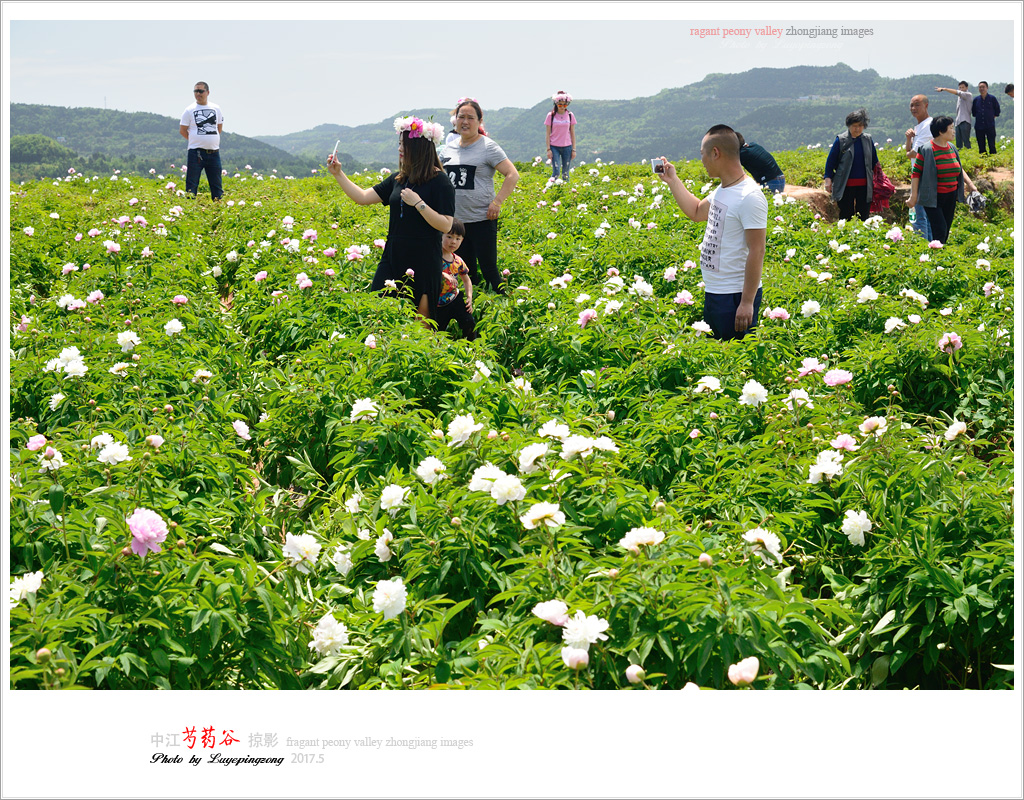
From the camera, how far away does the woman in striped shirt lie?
8.31 meters

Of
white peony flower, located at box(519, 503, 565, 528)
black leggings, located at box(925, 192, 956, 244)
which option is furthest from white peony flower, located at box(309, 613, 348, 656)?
black leggings, located at box(925, 192, 956, 244)

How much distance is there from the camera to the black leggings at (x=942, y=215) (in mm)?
8586

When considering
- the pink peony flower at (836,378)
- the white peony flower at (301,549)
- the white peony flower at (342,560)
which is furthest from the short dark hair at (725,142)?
the white peony flower at (301,549)

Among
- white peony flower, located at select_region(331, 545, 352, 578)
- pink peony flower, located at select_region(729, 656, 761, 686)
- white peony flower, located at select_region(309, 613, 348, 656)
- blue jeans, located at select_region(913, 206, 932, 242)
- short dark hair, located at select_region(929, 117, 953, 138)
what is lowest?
white peony flower, located at select_region(309, 613, 348, 656)

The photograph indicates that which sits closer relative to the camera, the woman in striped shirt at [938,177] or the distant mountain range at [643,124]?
the woman in striped shirt at [938,177]

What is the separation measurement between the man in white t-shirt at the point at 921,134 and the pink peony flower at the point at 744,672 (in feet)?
27.2

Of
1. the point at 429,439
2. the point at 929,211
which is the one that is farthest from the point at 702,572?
the point at 929,211

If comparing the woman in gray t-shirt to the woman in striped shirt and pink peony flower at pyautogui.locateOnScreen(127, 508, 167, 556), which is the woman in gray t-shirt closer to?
pink peony flower at pyautogui.locateOnScreen(127, 508, 167, 556)

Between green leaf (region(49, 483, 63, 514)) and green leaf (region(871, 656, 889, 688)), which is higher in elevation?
green leaf (region(49, 483, 63, 514))

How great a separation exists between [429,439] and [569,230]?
637 cm

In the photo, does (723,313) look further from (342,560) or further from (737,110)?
(737,110)

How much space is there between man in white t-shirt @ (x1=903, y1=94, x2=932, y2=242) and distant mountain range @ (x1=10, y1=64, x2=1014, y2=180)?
939 millimetres

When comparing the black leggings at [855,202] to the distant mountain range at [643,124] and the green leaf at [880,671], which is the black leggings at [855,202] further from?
the green leaf at [880,671]

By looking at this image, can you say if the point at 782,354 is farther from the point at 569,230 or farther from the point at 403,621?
the point at 569,230
